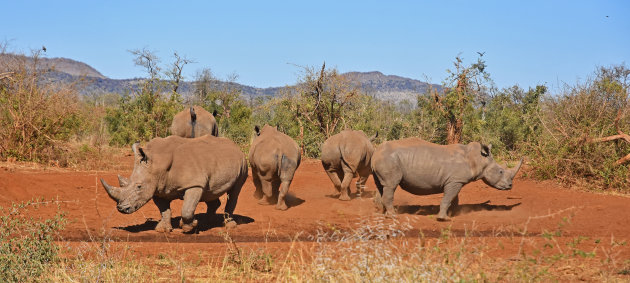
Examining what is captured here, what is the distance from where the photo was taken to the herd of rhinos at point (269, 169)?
10002 millimetres

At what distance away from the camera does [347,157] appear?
14.9 meters

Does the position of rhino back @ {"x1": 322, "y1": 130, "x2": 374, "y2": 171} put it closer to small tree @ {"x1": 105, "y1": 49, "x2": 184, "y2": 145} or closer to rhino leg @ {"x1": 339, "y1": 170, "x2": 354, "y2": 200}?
rhino leg @ {"x1": 339, "y1": 170, "x2": 354, "y2": 200}

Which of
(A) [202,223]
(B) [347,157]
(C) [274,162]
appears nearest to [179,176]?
(A) [202,223]

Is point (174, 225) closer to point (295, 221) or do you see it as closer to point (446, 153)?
point (295, 221)

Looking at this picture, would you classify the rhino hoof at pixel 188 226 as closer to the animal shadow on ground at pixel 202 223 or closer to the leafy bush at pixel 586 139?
the animal shadow on ground at pixel 202 223

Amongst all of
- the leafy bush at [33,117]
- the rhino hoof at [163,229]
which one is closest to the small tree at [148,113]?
the leafy bush at [33,117]

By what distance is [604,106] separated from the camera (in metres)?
17.4

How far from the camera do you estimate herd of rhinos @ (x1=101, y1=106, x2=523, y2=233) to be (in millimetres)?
10002

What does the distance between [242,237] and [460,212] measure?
16.3ft

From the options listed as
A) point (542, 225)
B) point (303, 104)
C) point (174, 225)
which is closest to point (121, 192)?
point (174, 225)

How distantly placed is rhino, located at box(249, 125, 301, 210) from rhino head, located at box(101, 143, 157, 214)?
12.6ft

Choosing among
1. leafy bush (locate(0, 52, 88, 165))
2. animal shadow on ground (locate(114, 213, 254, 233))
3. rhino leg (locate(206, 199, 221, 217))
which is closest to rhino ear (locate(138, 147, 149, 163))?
animal shadow on ground (locate(114, 213, 254, 233))

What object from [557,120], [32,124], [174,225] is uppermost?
[557,120]

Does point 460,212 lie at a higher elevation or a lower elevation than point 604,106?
lower
